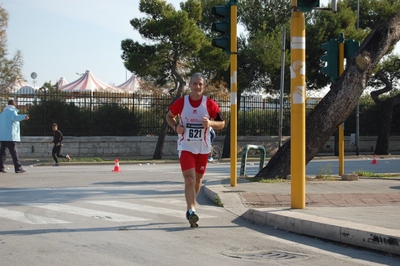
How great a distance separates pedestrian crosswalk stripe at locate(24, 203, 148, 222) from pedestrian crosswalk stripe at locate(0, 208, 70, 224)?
57 centimetres

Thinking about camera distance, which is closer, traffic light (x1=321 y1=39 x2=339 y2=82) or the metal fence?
traffic light (x1=321 y1=39 x2=339 y2=82)

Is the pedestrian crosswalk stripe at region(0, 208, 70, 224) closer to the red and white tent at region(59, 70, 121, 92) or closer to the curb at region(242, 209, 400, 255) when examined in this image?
the curb at region(242, 209, 400, 255)

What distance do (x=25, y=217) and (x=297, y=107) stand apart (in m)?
3.96

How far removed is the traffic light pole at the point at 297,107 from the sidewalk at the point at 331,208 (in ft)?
1.47

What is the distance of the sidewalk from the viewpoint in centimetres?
654

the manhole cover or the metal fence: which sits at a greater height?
the metal fence

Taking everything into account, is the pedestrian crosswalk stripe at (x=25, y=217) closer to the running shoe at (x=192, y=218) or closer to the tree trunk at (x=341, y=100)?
the running shoe at (x=192, y=218)

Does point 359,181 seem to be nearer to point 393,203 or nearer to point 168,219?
point 393,203

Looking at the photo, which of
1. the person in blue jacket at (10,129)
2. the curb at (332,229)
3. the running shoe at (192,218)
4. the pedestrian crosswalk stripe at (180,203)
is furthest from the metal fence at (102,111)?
the running shoe at (192,218)

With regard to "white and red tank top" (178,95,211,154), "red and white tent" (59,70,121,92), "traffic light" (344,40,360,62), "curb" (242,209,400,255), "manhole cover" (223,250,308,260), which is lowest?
"manhole cover" (223,250,308,260)

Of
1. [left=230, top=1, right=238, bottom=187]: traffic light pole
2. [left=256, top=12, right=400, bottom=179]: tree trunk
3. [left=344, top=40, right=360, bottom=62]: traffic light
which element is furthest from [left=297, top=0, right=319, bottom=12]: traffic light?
[left=344, top=40, right=360, bottom=62]: traffic light

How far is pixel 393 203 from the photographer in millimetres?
9523

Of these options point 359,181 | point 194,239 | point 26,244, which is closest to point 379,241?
point 194,239

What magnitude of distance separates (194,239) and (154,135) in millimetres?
23512
